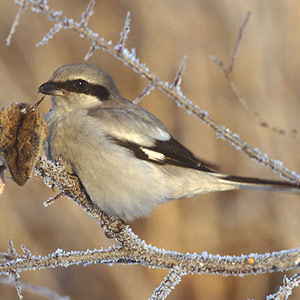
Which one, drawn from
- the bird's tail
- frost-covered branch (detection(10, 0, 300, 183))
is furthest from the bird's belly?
frost-covered branch (detection(10, 0, 300, 183))

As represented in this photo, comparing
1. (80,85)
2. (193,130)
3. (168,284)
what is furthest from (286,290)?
(193,130)

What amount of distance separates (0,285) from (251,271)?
3655 mm

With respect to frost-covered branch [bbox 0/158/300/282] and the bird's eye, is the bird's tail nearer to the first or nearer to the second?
frost-covered branch [bbox 0/158/300/282]

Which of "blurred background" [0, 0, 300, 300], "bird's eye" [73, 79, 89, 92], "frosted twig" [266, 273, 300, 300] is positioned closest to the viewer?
"frosted twig" [266, 273, 300, 300]

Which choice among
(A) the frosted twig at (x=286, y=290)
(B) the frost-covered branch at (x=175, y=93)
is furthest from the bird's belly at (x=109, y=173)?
(A) the frosted twig at (x=286, y=290)

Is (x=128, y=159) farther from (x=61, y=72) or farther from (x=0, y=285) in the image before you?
(x=0, y=285)

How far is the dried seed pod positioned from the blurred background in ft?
9.44

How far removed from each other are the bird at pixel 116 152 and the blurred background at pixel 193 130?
212 centimetres

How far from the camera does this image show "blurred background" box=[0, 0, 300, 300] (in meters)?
4.38

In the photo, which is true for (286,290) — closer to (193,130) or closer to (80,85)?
(80,85)

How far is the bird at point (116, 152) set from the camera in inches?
80.3

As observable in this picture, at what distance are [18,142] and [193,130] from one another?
332 cm

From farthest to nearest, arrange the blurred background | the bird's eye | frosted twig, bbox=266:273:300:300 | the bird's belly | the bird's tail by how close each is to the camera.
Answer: the blurred background → the bird's eye → the bird's belly → the bird's tail → frosted twig, bbox=266:273:300:300

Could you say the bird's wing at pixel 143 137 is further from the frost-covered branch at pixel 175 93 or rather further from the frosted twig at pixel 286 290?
the frosted twig at pixel 286 290
